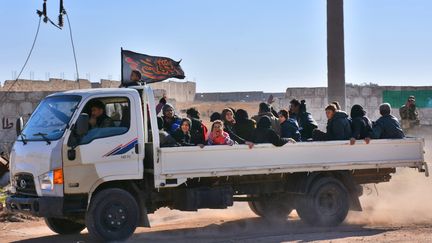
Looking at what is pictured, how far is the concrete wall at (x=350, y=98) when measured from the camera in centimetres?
2400

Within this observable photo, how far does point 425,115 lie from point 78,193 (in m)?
Answer: 19.1

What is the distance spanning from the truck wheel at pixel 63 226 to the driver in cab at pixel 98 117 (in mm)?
2042

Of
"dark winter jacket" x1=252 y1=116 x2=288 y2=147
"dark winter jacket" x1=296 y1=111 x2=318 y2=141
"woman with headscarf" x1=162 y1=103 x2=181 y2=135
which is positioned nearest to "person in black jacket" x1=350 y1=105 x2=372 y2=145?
"dark winter jacket" x1=296 y1=111 x2=318 y2=141

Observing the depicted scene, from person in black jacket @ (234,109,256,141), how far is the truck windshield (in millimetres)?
2989

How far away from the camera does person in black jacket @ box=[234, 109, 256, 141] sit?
475 inches

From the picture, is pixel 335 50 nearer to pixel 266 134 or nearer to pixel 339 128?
pixel 339 128

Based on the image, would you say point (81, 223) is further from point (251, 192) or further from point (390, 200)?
point (390, 200)

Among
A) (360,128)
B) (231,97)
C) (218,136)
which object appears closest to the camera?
(218,136)

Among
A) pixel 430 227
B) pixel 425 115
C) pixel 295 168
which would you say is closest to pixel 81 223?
pixel 295 168

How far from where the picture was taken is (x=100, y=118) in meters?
10.3

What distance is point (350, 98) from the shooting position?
24.7 metres

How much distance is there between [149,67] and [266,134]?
2.15 meters

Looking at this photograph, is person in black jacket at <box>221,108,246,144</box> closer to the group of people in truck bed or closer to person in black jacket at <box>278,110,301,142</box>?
Result: the group of people in truck bed

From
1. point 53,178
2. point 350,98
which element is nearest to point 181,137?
point 53,178
